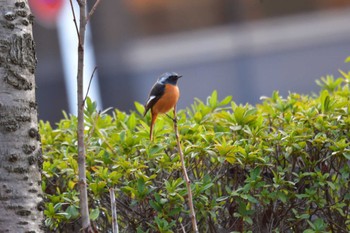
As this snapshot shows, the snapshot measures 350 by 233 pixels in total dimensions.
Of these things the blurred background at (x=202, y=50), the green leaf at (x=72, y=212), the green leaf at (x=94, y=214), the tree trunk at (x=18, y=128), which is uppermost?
the blurred background at (x=202, y=50)

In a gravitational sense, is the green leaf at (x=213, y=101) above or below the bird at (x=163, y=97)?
above

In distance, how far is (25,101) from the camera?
3639 millimetres

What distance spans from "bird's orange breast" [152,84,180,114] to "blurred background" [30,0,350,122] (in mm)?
10557

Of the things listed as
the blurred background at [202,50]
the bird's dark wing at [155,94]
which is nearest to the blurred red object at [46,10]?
the blurred background at [202,50]

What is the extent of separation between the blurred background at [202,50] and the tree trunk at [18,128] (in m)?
11.0

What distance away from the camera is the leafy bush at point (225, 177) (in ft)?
13.0

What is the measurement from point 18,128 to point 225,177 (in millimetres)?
1016

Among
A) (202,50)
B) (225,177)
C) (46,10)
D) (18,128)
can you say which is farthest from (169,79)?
(202,50)

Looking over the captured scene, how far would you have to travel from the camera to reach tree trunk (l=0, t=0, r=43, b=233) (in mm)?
3531

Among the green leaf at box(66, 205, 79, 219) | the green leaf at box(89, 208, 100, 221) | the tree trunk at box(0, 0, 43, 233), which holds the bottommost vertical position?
the green leaf at box(89, 208, 100, 221)

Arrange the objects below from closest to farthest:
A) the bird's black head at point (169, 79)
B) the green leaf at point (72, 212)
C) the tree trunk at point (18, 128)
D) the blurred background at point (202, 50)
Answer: the tree trunk at point (18, 128) → the green leaf at point (72, 212) → the bird's black head at point (169, 79) → the blurred background at point (202, 50)

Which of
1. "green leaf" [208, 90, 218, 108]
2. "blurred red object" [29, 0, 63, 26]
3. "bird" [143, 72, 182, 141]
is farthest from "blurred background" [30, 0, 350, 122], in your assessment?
"bird" [143, 72, 182, 141]

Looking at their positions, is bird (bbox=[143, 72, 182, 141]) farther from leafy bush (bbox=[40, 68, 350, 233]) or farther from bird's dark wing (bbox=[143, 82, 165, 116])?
leafy bush (bbox=[40, 68, 350, 233])

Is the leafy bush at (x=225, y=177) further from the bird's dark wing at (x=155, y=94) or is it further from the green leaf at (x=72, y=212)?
the bird's dark wing at (x=155, y=94)
